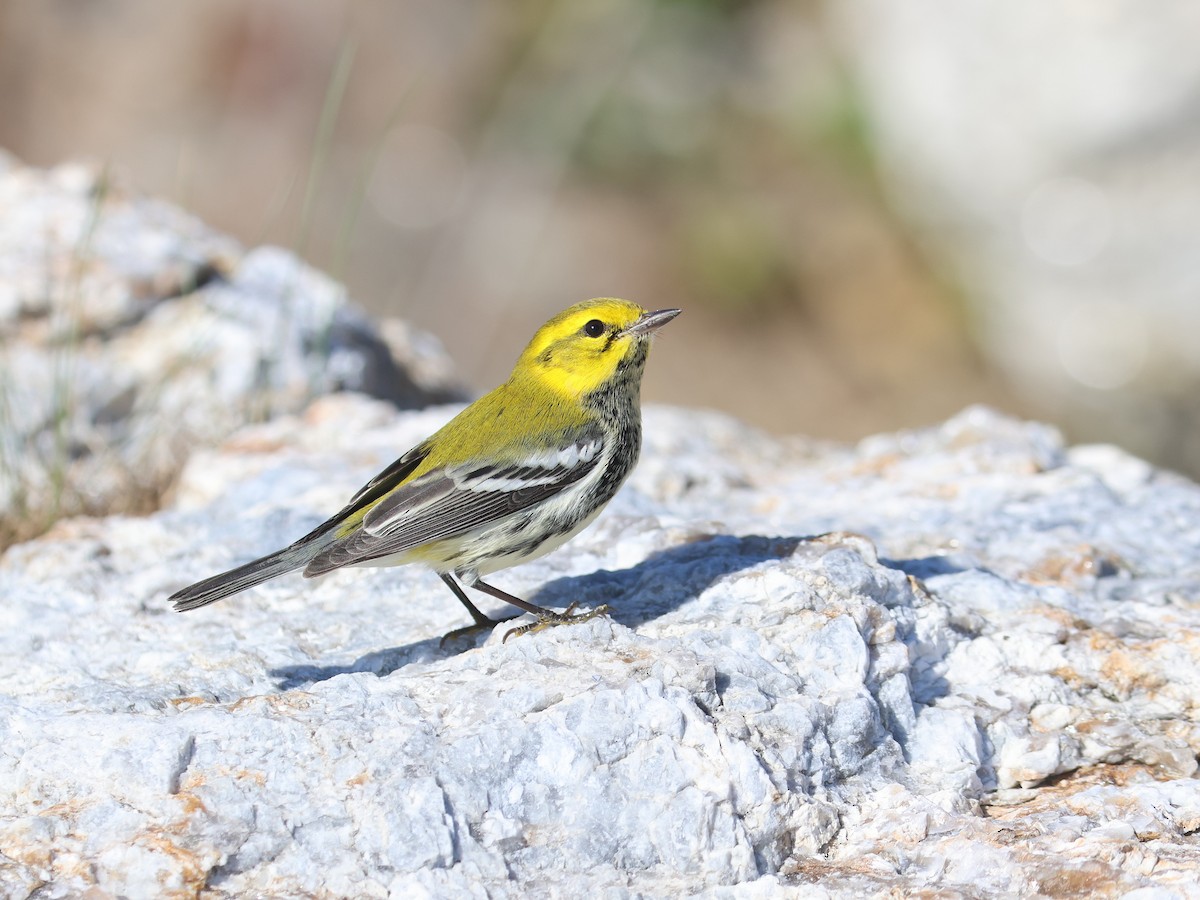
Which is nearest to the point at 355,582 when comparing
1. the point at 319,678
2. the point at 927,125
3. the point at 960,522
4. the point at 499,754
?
the point at 319,678

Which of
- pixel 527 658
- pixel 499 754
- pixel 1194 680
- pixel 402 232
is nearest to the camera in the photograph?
pixel 499 754

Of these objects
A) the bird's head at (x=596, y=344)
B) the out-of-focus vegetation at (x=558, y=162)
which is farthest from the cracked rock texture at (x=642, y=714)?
the out-of-focus vegetation at (x=558, y=162)

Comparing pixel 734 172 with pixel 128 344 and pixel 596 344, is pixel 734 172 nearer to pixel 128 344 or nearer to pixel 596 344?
pixel 128 344

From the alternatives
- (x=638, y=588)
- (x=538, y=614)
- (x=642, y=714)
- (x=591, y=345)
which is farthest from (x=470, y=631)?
(x=591, y=345)

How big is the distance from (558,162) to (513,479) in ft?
30.1

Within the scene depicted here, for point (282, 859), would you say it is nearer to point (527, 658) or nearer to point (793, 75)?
point (527, 658)

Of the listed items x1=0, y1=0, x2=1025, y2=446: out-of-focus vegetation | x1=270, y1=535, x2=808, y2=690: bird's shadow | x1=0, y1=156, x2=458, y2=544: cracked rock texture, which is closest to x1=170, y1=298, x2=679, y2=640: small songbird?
x1=270, y1=535, x2=808, y2=690: bird's shadow

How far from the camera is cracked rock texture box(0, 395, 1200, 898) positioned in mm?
3025

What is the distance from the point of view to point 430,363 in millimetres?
7672

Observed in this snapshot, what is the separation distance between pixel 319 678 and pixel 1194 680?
261 centimetres

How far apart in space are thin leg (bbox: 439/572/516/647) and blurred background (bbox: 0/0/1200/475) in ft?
22.3

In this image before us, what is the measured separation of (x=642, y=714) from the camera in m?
3.32

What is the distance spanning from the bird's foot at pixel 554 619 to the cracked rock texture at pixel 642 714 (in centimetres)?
9

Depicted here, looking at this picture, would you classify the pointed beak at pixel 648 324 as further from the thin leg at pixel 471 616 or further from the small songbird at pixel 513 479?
the thin leg at pixel 471 616
